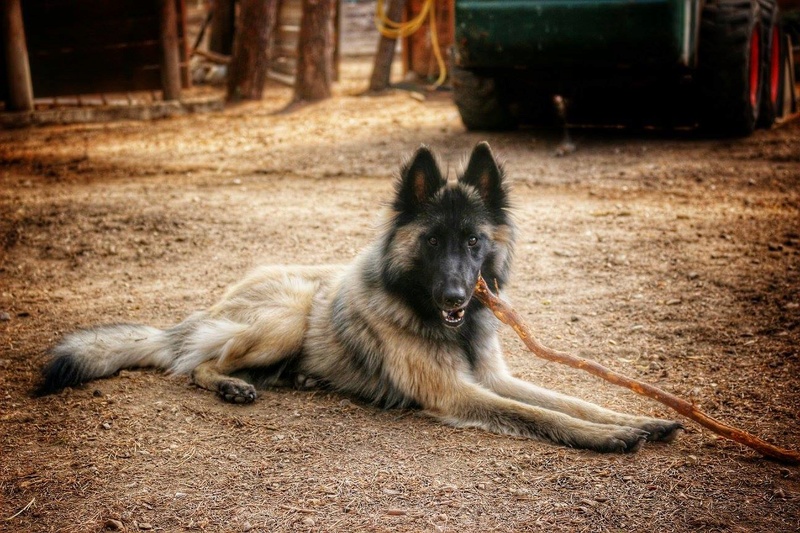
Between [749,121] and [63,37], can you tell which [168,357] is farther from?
[63,37]

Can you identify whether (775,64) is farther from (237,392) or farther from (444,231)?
(237,392)

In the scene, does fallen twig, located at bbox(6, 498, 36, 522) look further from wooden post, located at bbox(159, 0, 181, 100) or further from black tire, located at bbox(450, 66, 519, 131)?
wooden post, located at bbox(159, 0, 181, 100)

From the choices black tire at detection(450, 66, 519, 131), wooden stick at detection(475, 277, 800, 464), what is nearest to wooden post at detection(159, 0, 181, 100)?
black tire at detection(450, 66, 519, 131)

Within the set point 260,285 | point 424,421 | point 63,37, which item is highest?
point 63,37

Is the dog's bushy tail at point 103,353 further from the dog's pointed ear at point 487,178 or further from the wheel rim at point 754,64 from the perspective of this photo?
the wheel rim at point 754,64

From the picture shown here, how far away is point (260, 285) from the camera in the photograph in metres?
5.25

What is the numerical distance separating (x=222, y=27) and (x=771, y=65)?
13.3 metres

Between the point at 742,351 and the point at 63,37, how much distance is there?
1350 cm

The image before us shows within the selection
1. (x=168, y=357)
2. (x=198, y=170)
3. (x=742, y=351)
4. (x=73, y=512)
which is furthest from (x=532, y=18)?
(x=73, y=512)

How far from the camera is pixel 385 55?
16.9m

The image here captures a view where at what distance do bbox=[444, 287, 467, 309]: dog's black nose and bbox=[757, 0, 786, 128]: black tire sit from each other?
922 cm

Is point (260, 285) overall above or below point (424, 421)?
above

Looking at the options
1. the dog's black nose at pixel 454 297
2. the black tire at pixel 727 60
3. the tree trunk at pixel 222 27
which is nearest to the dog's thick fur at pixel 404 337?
the dog's black nose at pixel 454 297

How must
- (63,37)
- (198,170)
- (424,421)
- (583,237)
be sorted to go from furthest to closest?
(63,37) < (198,170) < (583,237) < (424,421)
